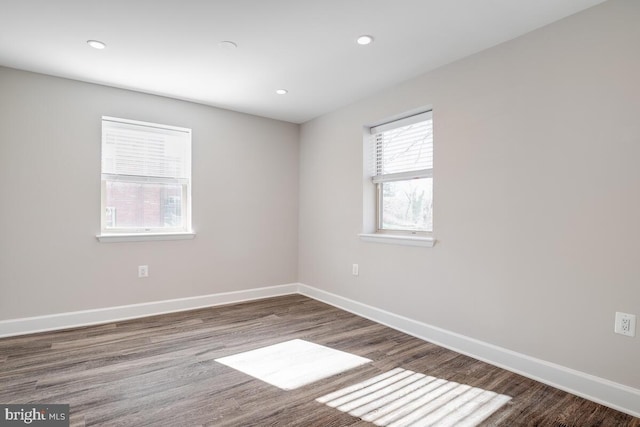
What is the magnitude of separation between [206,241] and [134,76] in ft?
6.06

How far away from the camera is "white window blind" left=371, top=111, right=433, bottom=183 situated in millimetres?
3123

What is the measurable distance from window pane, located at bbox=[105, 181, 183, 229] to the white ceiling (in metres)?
1.04

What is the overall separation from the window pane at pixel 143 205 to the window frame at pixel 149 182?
0.03 meters

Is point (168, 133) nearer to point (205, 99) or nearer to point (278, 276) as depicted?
point (205, 99)

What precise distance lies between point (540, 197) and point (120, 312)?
3.87 meters

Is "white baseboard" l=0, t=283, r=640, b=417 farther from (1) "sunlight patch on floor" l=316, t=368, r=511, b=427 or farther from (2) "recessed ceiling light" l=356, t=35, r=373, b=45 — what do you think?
(2) "recessed ceiling light" l=356, t=35, r=373, b=45

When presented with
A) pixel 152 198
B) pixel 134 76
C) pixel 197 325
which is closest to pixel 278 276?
pixel 197 325

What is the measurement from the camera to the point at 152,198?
3.71 m

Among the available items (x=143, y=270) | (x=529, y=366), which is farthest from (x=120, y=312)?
(x=529, y=366)

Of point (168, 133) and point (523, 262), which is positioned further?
point (168, 133)

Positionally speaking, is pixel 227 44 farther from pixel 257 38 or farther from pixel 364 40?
pixel 364 40

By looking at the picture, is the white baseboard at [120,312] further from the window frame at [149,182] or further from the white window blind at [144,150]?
the white window blind at [144,150]

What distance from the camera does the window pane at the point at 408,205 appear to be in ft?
10.3

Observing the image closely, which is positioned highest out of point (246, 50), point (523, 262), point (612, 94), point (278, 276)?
point (246, 50)
